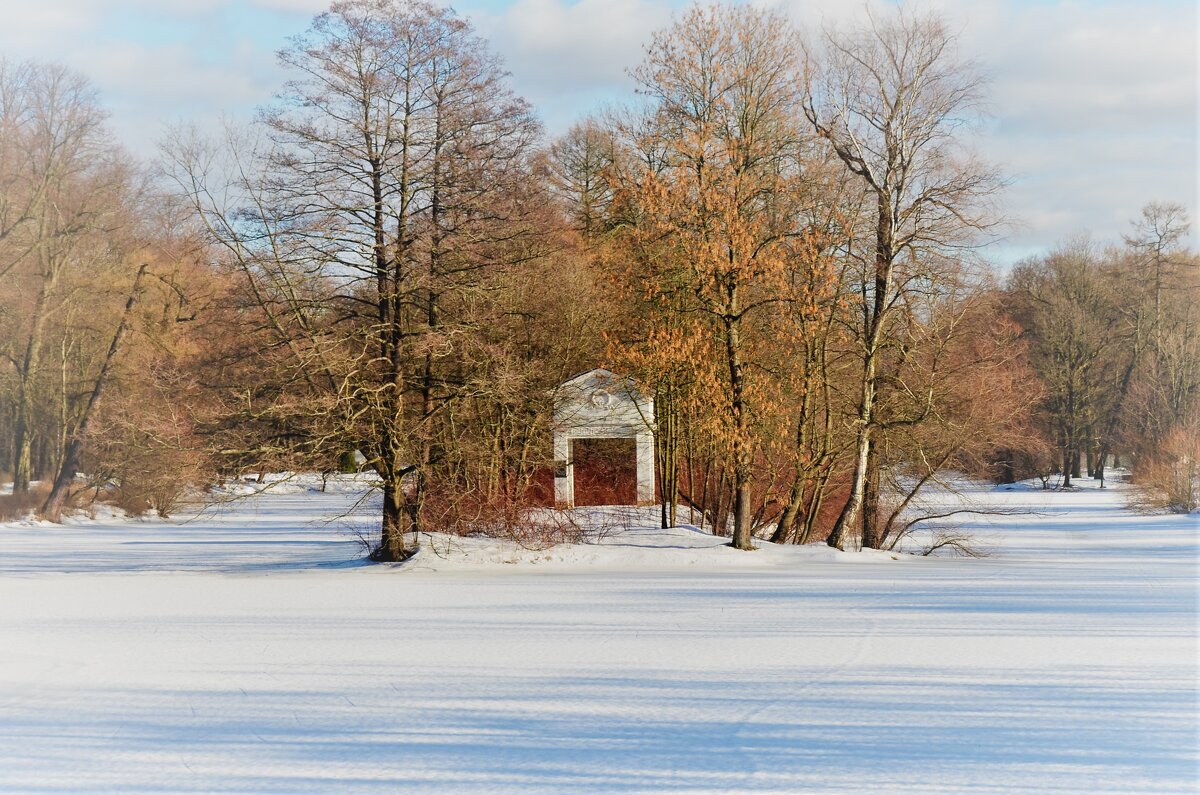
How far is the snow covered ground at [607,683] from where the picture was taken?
7.35 m

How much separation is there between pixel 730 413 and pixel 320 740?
16.4 meters

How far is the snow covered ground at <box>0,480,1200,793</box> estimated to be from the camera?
735cm

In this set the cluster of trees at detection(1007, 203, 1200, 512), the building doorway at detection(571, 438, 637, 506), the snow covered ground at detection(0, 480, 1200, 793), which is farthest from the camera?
the cluster of trees at detection(1007, 203, 1200, 512)

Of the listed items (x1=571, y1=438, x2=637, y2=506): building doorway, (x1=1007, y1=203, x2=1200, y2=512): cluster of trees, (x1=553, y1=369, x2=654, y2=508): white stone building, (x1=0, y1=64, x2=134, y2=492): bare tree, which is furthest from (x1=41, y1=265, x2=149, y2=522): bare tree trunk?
(x1=1007, y1=203, x2=1200, y2=512): cluster of trees

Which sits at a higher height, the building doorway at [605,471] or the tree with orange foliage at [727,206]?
the tree with orange foliage at [727,206]

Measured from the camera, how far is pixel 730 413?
23.7 m

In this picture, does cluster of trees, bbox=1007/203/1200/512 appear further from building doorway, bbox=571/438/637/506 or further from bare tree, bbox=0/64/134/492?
bare tree, bbox=0/64/134/492

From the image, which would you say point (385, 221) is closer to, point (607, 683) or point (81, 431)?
point (607, 683)

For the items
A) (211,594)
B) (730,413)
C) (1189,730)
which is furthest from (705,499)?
(1189,730)

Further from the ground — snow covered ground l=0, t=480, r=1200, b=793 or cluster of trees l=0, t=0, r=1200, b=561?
cluster of trees l=0, t=0, r=1200, b=561

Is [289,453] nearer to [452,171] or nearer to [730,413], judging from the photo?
[452,171]

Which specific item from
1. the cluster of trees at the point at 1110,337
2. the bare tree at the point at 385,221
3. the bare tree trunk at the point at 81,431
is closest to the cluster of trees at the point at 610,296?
the bare tree at the point at 385,221

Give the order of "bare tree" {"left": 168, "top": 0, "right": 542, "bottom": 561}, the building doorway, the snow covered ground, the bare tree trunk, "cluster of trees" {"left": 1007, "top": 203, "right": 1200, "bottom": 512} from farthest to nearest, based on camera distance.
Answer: "cluster of trees" {"left": 1007, "top": 203, "right": 1200, "bottom": 512}, the bare tree trunk, the building doorway, "bare tree" {"left": 168, "top": 0, "right": 542, "bottom": 561}, the snow covered ground

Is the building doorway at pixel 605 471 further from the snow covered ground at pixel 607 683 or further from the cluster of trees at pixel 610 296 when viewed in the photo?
the snow covered ground at pixel 607 683
